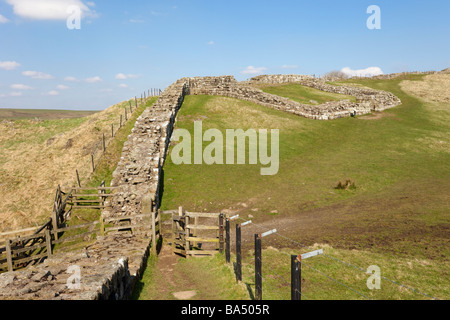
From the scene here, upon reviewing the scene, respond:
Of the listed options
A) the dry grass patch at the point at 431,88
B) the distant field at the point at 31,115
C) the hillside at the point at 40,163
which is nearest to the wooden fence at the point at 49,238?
the hillside at the point at 40,163

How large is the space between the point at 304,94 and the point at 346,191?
2815cm

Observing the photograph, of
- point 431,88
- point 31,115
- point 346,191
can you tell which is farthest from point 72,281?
point 31,115

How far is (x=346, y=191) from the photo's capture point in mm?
20844

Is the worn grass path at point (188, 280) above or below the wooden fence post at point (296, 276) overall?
below

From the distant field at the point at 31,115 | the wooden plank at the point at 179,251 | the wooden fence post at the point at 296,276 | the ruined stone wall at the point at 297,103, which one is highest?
the distant field at the point at 31,115

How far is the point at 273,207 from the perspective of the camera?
1914 cm

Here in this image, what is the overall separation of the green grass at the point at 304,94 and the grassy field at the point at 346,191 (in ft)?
21.6

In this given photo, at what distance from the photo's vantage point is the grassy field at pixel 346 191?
38.6 ft

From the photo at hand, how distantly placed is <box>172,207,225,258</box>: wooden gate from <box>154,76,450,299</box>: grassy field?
1834 mm

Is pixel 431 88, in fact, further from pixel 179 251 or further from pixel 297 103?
pixel 179 251

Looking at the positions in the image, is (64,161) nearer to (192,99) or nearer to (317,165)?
(192,99)

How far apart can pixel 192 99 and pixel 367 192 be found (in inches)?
996

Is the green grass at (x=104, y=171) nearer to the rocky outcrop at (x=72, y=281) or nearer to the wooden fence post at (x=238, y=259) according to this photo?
the rocky outcrop at (x=72, y=281)
